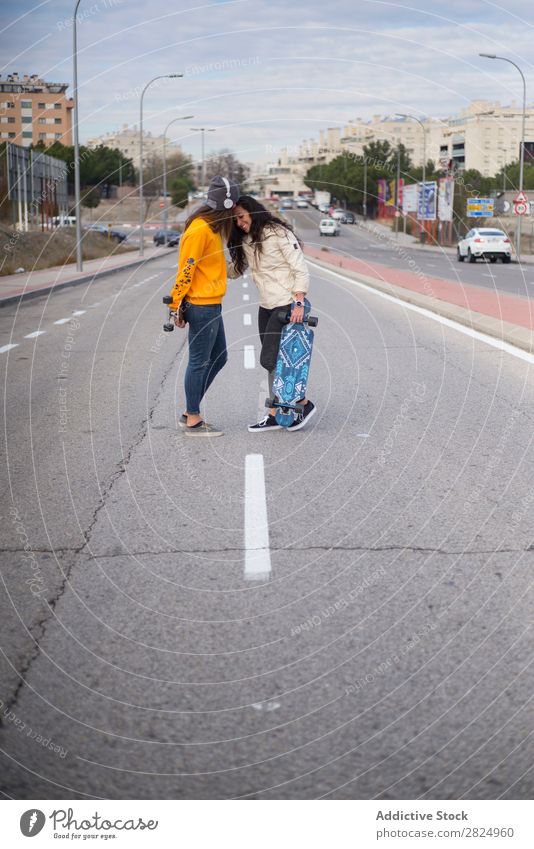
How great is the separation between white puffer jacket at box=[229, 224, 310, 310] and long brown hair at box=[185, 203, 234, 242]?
0.25m

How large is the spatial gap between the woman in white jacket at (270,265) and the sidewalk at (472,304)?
5.31 meters

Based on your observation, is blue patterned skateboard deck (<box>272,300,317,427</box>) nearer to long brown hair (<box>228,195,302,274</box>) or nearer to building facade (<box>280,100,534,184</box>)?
long brown hair (<box>228,195,302,274</box>)

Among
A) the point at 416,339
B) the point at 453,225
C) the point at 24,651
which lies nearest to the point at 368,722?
the point at 24,651

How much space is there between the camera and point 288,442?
7.82 metres

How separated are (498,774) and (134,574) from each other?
2226mm

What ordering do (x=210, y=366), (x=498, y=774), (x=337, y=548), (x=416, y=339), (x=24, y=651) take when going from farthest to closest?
(x=416, y=339), (x=210, y=366), (x=337, y=548), (x=24, y=651), (x=498, y=774)

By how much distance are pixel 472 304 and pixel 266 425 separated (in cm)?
1127

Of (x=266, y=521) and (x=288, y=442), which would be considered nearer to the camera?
(x=266, y=521)

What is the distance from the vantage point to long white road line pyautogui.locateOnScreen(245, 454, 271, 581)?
4840 mm

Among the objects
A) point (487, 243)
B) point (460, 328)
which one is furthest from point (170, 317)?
point (487, 243)

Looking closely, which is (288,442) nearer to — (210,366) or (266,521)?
(210,366)

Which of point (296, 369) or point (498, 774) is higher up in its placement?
point (296, 369)

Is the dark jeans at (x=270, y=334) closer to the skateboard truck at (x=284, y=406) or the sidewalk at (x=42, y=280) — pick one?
the skateboard truck at (x=284, y=406)

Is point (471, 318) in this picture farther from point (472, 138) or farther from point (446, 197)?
point (472, 138)
